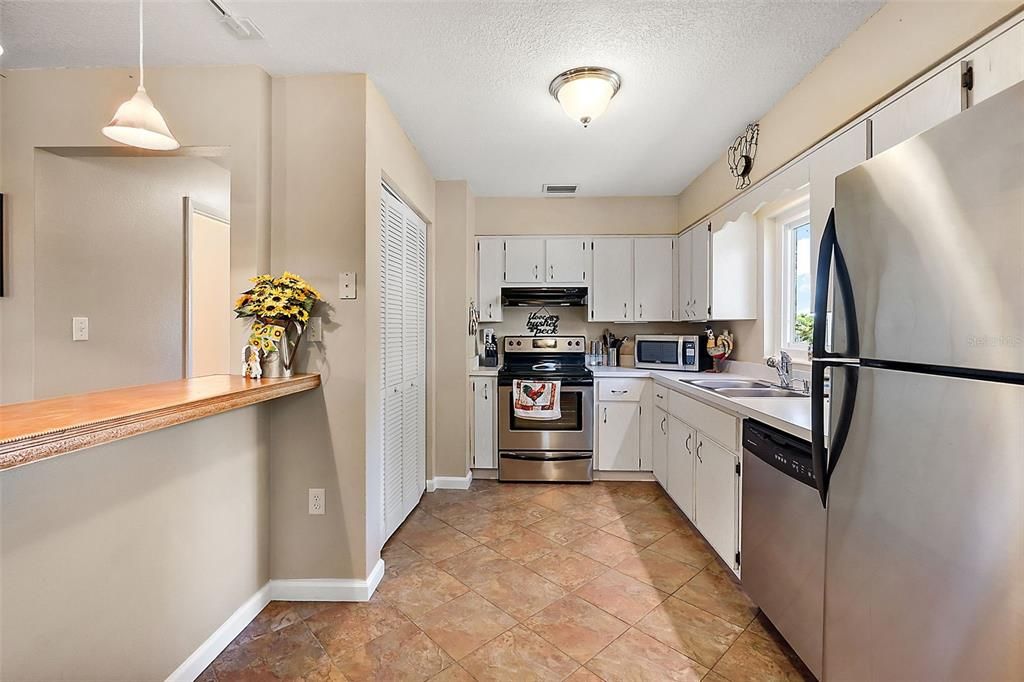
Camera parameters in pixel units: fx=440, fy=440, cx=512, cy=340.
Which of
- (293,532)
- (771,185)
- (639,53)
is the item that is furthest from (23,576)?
(771,185)

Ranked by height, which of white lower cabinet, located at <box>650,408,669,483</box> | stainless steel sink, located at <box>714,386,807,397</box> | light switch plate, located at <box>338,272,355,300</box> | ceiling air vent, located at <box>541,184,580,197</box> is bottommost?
white lower cabinet, located at <box>650,408,669,483</box>

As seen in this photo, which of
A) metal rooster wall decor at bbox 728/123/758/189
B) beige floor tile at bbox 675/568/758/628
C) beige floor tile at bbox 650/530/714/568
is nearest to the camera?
beige floor tile at bbox 675/568/758/628

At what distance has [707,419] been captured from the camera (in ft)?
7.97

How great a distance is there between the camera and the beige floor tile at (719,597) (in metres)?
1.92

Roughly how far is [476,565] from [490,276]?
246 centimetres

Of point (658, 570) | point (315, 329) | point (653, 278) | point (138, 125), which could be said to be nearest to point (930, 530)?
point (658, 570)

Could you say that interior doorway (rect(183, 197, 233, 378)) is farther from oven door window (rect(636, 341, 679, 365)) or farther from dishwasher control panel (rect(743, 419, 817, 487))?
oven door window (rect(636, 341, 679, 365))

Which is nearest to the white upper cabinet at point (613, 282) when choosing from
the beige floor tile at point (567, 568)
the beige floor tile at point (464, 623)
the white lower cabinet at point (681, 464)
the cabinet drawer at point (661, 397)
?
the cabinet drawer at point (661, 397)

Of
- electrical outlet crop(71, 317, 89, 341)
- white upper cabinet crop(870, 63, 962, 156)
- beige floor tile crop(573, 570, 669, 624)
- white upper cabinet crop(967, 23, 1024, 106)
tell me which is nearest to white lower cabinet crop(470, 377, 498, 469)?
beige floor tile crop(573, 570, 669, 624)

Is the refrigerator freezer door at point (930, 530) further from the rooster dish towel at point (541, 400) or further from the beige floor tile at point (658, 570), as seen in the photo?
the rooster dish towel at point (541, 400)

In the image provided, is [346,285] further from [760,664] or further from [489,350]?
[760,664]

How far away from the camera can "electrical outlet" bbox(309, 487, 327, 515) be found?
2051 millimetres

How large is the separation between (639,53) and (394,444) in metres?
2.37

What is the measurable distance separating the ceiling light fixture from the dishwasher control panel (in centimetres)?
162
